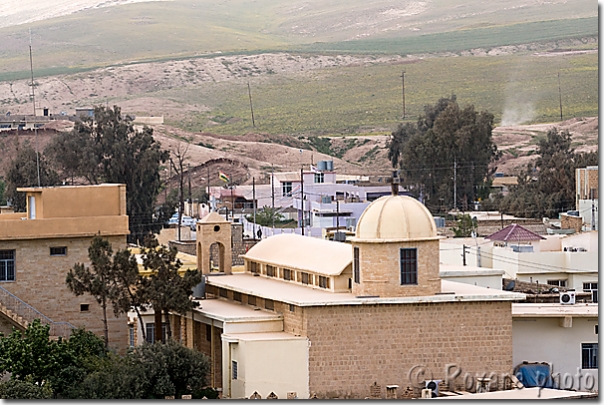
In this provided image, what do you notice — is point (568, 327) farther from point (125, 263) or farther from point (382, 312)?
point (125, 263)

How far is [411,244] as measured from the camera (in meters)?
23.2

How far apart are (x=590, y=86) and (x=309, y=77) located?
106ft

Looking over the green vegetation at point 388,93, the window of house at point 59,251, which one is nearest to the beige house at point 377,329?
the window of house at point 59,251

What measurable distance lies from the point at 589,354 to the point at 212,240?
8.56 metres

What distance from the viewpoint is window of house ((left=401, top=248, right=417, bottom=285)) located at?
23.3 metres

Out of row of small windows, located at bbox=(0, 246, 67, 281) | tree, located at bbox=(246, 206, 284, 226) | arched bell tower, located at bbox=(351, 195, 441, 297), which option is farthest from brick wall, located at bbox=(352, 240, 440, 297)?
tree, located at bbox=(246, 206, 284, 226)

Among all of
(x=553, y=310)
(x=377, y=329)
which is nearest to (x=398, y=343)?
(x=377, y=329)

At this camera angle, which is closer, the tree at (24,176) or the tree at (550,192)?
the tree at (24,176)

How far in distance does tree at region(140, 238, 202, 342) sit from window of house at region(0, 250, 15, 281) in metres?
2.95

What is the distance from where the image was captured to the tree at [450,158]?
213 feet

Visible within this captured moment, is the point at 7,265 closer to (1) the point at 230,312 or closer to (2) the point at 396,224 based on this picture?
Answer: (1) the point at 230,312

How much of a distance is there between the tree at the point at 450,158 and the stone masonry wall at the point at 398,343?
40930 millimetres

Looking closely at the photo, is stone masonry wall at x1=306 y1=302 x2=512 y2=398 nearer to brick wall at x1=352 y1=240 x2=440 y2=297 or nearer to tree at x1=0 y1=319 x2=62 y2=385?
brick wall at x1=352 y1=240 x2=440 y2=297

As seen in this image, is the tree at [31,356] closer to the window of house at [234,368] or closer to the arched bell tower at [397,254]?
the window of house at [234,368]
